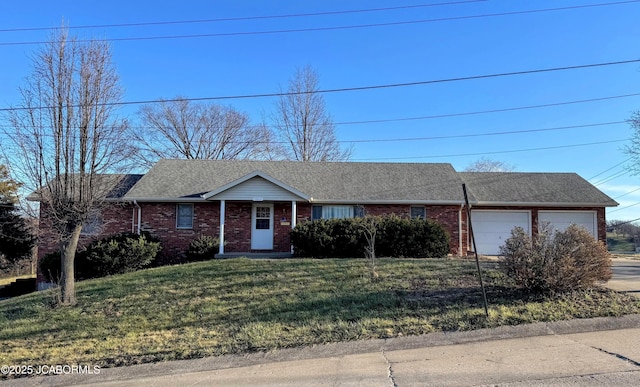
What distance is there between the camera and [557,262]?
7.49m

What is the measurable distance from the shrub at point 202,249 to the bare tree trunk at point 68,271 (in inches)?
250

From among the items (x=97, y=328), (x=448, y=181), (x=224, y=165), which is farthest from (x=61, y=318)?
(x=448, y=181)

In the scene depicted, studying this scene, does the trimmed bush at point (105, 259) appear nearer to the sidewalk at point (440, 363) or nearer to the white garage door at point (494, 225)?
the sidewalk at point (440, 363)

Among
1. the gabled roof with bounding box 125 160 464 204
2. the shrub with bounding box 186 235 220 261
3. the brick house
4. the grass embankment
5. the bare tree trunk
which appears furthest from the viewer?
the gabled roof with bounding box 125 160 464 204

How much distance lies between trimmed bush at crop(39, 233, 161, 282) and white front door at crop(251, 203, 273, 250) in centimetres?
438

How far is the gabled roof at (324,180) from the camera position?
57.9 ft

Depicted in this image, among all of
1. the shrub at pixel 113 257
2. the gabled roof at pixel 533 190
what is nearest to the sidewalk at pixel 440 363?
the shrub at pixel 113 257

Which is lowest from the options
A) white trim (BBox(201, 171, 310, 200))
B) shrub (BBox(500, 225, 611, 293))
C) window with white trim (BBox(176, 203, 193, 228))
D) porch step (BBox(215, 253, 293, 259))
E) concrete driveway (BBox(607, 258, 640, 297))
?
concrete driveway (BBox(607, 258, 640, 297))

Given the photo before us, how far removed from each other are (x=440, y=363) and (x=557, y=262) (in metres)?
3.74

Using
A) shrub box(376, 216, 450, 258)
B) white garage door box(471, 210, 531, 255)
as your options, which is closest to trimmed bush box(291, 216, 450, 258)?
shrub box(376, 216, 450, 258)

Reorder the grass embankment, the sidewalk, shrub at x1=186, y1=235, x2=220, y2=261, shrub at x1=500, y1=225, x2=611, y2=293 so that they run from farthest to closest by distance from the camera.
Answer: shrub at x1=186, y1=235, x2=220, y2=261 → shrub at x1=500, y1=225, x2=611, y2=293 → the grass embankment → the sidewalk

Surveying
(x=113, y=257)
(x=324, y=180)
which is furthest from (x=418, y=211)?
(x=113, y=257)

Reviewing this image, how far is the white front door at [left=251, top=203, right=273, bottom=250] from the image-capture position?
683 inches

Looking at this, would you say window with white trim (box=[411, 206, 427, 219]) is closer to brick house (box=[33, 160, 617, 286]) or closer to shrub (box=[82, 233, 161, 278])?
brick house (box=[33, 160, 617, 286])
